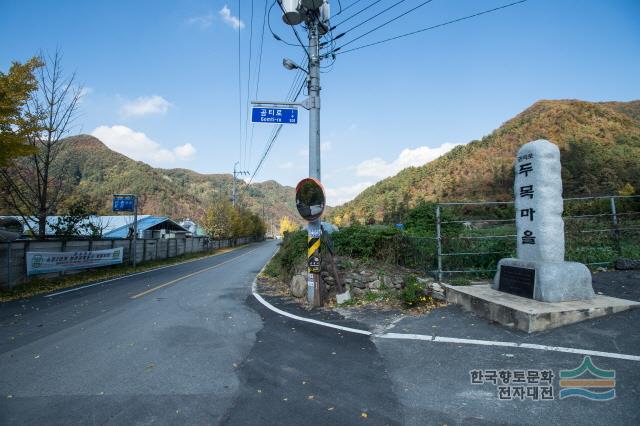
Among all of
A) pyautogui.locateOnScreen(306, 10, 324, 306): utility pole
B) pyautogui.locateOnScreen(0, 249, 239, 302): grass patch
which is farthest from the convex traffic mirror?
pyautogui.locateOnScreen(0, 249, 239, 302): grass patch

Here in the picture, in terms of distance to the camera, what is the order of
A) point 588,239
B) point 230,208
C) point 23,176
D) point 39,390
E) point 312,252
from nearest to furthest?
point 39,390, point 312,252, point 588,239, point 23,176, point 230,208

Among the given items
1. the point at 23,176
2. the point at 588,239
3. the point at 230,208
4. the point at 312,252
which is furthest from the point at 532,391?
the point at 230,208

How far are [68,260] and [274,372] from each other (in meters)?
15.1

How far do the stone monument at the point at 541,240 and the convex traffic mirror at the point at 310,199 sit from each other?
4220 millimetres

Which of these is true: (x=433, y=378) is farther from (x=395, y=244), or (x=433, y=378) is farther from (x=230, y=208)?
(x=230, y=208)

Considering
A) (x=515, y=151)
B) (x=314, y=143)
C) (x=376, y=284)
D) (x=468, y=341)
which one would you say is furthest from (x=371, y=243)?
(x=515, y=151)

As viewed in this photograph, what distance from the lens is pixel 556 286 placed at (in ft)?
18.4

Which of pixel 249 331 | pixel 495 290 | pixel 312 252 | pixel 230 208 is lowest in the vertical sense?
pixel 249 331

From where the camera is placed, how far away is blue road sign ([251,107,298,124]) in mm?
9531

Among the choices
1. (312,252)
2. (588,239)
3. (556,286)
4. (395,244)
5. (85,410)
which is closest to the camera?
(85,410)

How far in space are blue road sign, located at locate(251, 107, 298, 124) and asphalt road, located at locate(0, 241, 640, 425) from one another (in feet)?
18.6

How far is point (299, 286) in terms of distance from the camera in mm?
8602

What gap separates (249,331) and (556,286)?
5484 millimetres

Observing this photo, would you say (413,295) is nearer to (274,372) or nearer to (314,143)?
(274,372)
